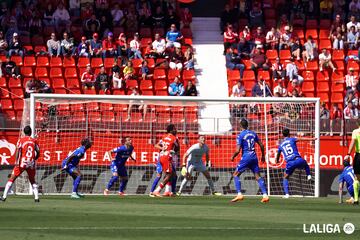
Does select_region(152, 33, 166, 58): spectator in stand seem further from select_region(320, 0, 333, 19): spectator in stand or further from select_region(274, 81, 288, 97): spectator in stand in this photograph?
select_region(320, 0, 333, 19): spectator in stand

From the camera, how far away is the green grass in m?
15.8

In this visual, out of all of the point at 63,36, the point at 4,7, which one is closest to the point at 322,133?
the point at 63,36

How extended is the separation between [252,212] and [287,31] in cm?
1806

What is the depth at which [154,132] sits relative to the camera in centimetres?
3095

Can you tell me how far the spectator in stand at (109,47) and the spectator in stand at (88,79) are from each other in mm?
1452

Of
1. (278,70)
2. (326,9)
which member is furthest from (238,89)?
(326,9)

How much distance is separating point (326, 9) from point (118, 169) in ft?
43.5

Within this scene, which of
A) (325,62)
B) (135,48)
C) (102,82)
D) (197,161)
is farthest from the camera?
(135,48)

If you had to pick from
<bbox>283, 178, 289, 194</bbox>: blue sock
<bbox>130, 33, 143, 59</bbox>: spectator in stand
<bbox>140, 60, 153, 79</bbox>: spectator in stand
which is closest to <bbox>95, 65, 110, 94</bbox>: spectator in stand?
<bbox>140, 60, 153, 79</bbox>: spectator in stand

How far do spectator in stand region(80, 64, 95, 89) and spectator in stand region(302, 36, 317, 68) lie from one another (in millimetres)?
7144

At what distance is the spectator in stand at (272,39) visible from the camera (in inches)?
1496

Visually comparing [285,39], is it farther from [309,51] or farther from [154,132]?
[154,132]

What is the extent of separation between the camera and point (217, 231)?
16.4 m

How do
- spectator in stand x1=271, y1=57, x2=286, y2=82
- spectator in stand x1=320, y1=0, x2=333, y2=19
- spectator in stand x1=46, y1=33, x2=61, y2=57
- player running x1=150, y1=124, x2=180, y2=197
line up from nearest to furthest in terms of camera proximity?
player running x1=150, y1=124, x2=180, y2=197
spectator in stand x1=271, y1=57, x2=286, y2=82
spectator in stand x1=46, y1=33, x2=61, y2=57
spectator in stand x1=320, y1=0, x2=333, y2=19
